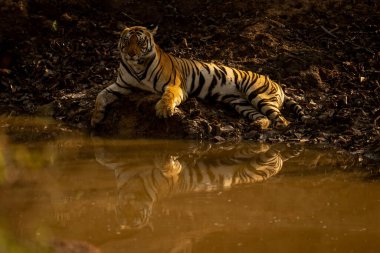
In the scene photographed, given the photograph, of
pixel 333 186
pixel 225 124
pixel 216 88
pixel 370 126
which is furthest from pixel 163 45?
pixel 333 186

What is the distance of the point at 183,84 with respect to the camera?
8.12 meters

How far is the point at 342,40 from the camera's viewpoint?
9.80 metres

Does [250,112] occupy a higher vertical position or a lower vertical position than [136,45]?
lower

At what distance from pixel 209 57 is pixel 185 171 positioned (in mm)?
3388

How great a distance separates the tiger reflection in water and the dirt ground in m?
0.46

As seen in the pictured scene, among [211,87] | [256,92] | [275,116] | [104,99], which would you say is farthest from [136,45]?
[275,116]

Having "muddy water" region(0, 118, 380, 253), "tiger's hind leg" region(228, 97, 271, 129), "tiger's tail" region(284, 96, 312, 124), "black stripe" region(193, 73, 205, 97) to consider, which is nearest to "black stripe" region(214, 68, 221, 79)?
"black stripe" region(193, 73, 205, 97)

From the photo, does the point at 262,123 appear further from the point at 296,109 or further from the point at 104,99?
the point at 104,99

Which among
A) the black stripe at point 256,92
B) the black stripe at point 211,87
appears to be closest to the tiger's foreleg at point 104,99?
the black stripe at point 211,87

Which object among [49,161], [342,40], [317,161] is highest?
[342,40]

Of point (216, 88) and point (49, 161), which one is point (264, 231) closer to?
point (49, 161)

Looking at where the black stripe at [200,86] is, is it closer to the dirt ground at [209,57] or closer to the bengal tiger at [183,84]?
the bengal tiger at [183,84]

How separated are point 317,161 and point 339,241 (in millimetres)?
2127

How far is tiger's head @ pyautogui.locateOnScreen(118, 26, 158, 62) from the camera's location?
772 cm
